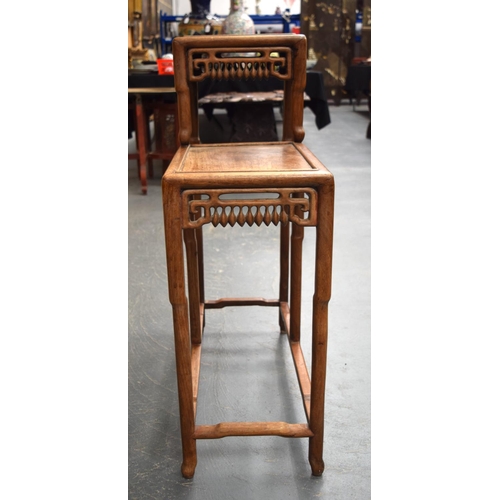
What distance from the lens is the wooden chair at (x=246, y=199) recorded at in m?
1.08

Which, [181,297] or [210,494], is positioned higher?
[181,297]

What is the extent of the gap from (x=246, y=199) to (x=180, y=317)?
285 mm

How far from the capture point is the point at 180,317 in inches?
46.1

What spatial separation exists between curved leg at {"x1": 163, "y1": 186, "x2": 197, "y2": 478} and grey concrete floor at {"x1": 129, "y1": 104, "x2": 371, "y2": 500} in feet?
0.27

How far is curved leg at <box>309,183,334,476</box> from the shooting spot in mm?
→ 1097

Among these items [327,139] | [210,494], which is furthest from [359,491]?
[327,139]

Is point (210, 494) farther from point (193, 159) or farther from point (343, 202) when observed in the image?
point (343, 202)

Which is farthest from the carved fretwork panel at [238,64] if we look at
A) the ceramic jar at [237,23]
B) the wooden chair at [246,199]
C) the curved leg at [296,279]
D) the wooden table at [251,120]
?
the wooden table at [251,120]

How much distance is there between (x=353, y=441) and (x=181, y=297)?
0.56 metres

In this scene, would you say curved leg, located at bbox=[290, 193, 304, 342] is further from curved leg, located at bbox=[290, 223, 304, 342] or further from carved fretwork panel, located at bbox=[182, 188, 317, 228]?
carved fretwork panel, located at bbox=[182, 188, 317, 228]

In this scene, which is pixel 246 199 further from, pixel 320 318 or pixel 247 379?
pixel 247 379

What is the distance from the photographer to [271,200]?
3.57ft

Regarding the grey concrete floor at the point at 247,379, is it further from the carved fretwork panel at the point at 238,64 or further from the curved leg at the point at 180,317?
the carved fretwork panel at the point at 238,64

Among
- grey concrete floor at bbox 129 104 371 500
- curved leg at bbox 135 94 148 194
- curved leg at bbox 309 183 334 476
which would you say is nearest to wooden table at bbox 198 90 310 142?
curved leg at bbox 135 94 148 194
